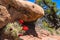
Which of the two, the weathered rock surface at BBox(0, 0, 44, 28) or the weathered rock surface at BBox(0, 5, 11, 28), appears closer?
the weathered rock surface at BBox(0, 5, 11, 28)

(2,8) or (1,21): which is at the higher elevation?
(2,8)

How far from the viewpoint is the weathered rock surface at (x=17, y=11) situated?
28.6ft

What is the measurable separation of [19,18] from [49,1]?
834 cm

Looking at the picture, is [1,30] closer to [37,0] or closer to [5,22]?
[5,22]

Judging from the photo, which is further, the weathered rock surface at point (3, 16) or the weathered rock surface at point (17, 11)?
the weathered rock surface at point (17, 11)

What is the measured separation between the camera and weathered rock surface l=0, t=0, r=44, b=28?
8.70 m

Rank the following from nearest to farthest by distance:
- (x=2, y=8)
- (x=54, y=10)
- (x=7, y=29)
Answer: (x=2, y=8)
(x=7, y=29)
(x=54, y=10)

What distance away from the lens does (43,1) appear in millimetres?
19250

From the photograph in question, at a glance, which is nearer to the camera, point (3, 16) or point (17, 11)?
point (3, 16)

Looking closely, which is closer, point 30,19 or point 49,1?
point 30,19

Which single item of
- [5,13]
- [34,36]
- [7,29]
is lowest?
[34,36]

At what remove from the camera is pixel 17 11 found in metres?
10.4

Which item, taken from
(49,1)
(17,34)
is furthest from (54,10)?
(17,34)

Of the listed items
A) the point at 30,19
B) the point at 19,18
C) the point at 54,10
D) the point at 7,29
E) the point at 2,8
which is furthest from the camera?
the point at 54,10
